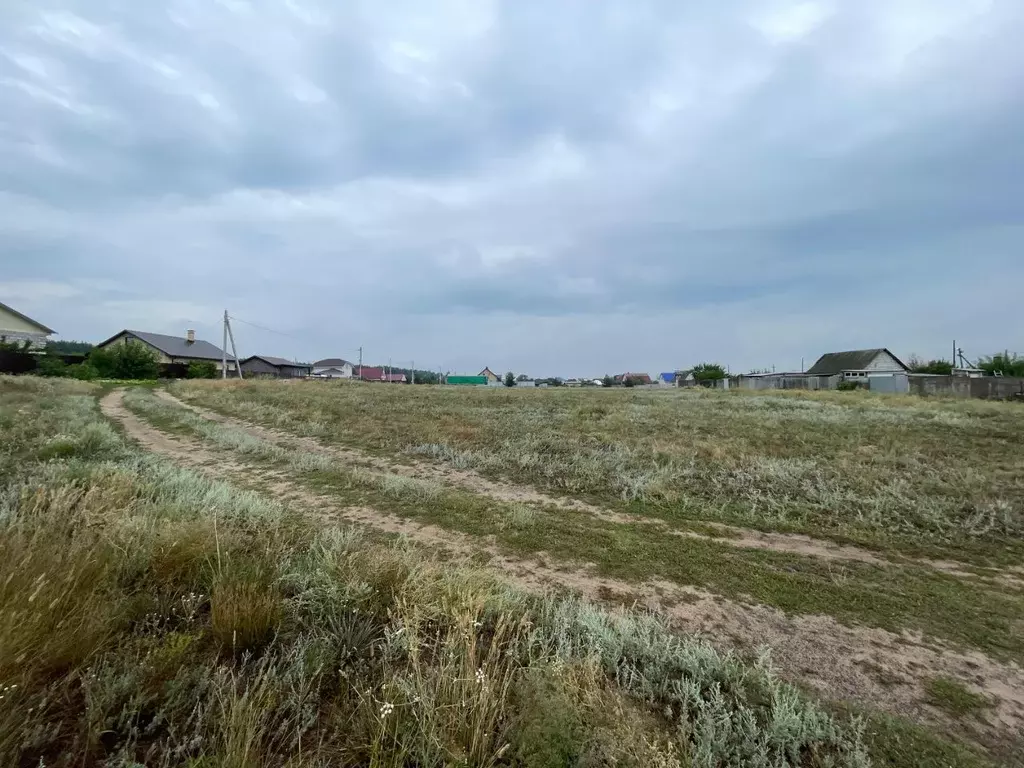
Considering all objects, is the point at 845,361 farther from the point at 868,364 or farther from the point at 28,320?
the point at 28,320

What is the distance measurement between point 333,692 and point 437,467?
8.62m

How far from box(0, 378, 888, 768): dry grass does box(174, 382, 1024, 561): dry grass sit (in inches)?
211

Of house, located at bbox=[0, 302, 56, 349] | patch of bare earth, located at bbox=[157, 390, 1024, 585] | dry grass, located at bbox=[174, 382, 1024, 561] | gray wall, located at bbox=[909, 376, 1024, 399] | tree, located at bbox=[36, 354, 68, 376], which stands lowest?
patch of bare earth, located at bbox=[157, 390, 1024, 585]

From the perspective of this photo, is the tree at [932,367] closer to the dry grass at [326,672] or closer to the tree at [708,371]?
the tree at [708,371]

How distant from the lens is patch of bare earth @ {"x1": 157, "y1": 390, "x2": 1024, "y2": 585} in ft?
21.0

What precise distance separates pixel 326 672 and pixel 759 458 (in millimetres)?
12010

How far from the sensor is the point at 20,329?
46.4 meters

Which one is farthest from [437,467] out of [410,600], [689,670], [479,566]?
[689,670]

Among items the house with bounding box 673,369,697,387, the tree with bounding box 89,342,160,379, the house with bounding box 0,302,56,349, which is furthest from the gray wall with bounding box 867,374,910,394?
the house with bounding box 0,302,56,349

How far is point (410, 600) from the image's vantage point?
345cm

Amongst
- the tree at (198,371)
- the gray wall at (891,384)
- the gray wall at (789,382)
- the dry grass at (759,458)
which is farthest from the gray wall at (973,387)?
the tree at (198,371)

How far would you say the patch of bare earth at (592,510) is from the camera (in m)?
6.39

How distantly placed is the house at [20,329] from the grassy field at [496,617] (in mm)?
52100

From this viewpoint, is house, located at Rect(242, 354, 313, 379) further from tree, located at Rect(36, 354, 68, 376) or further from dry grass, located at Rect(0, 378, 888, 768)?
dry grass, located at Rect(0, 378, 888, 768)
